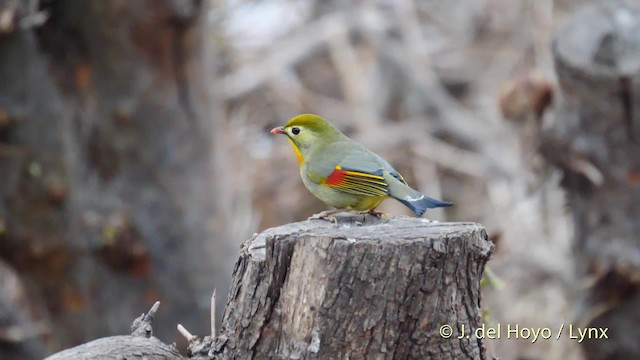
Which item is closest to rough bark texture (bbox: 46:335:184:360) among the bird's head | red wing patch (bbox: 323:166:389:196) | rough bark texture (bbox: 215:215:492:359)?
rough bark texture (bbox: 215:215:492:359)

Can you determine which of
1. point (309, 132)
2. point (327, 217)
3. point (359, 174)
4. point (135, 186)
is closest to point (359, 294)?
point (327, 217)

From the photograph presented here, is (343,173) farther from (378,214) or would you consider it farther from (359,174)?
(378,214)

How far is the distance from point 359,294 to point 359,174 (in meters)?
0.92

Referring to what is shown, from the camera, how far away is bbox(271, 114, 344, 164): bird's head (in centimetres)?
364

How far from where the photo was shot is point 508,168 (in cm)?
814

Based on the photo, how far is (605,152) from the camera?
190 inches

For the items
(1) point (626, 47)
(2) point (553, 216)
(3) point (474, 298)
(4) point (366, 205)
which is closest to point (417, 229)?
(3) point (474, 298)

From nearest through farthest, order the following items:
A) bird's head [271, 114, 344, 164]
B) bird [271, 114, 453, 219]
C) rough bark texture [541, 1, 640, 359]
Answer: bird [271, 114, 453, 219]
bird's head [271, 114, 344, 164]
rough bark texture [541, 1, 640, 359]

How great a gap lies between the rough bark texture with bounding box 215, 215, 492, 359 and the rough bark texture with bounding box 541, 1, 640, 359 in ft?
7.66

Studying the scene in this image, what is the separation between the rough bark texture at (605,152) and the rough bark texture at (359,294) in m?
2.33

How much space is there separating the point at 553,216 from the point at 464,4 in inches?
135

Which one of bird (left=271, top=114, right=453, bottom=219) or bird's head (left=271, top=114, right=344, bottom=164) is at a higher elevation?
bird's head (left=271, top=114, right=344, bottom=164)

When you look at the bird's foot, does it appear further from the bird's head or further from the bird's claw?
the bird's head

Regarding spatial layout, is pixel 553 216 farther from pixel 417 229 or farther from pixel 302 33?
pixel 417 229
